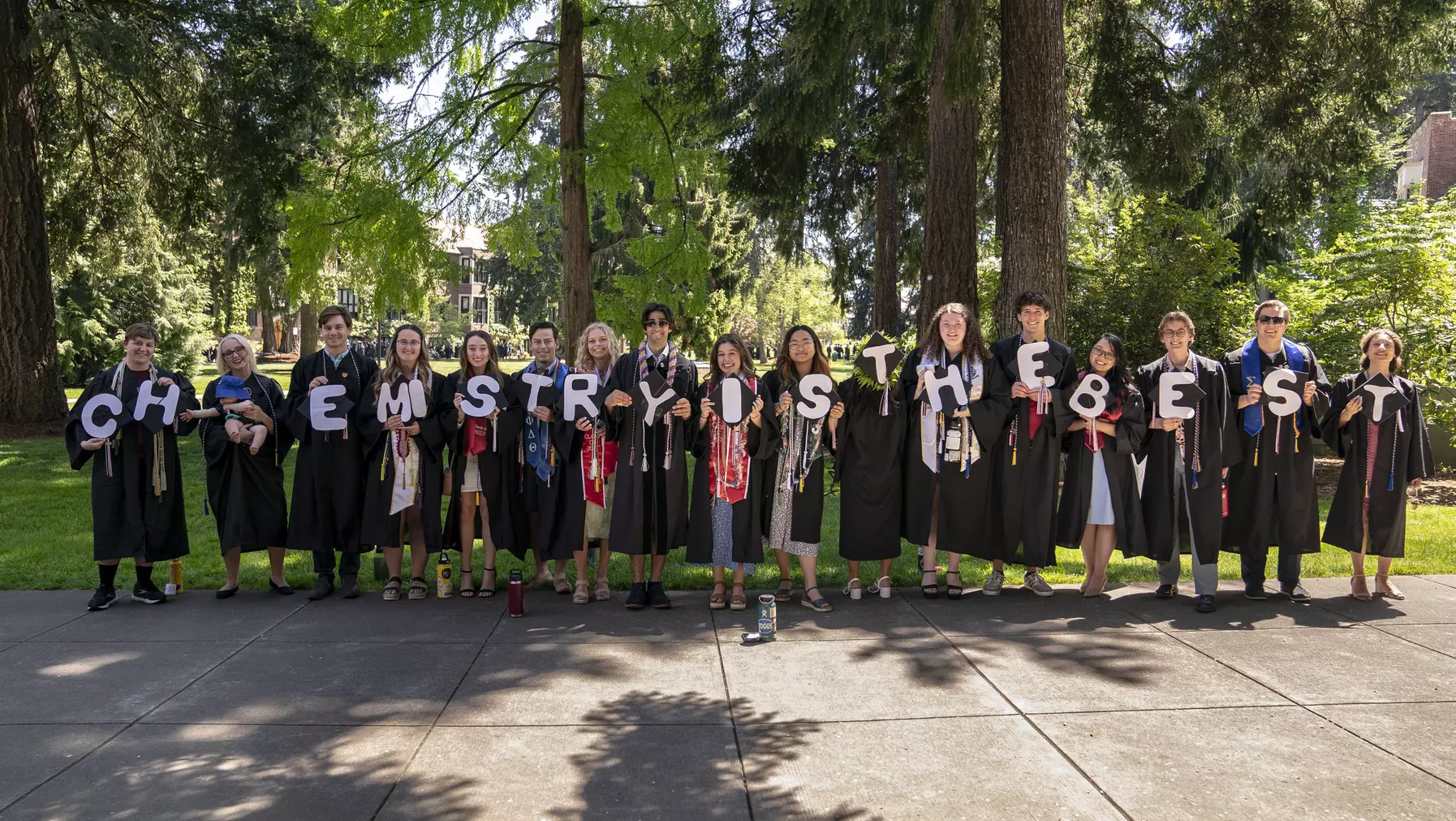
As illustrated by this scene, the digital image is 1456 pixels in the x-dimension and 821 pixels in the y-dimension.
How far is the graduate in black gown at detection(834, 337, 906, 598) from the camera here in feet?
23.1

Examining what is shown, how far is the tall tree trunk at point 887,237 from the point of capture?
2028 cm

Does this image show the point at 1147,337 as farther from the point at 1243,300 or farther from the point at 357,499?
the point at 357,499

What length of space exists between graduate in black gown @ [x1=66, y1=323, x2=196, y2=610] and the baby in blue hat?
0.90 ft

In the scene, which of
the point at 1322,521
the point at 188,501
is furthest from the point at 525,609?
the point at 1322,521

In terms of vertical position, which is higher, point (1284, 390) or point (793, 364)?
point (793, 364)

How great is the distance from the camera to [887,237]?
2038 centimetres

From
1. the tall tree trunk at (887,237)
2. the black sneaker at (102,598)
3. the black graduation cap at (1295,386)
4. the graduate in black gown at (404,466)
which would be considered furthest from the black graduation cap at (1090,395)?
the tall tree trunk at (887,237)

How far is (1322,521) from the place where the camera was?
11.1m

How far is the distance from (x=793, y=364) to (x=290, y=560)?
16.8 feet

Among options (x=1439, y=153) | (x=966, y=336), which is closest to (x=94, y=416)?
(x=966, y=336)

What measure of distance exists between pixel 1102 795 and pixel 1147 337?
1157 cm

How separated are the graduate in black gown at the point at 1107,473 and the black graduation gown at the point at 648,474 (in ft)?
9.25

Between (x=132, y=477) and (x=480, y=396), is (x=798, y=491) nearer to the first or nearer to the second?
(x=480, y=396)

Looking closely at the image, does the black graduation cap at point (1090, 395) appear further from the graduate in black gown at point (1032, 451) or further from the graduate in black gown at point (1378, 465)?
the graduate in black gown at point (1378, 465)
